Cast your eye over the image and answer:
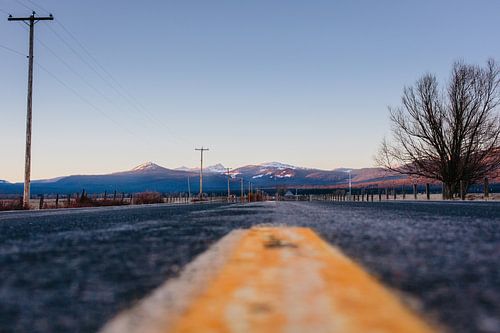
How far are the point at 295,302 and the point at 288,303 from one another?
0.03m

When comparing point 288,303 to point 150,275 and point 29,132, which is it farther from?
point 29,132

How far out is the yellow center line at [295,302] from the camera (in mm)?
992

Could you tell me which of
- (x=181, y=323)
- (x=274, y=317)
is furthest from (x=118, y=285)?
(x=274, y=317)

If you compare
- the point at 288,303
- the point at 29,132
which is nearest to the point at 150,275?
the point at 288,303

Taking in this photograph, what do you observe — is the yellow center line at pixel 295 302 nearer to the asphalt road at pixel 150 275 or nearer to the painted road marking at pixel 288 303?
the painted road marking at pixel 288 303

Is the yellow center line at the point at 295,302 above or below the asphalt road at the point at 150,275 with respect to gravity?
above

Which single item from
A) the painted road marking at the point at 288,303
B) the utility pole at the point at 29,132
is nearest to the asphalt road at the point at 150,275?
the painted road marking at the point at 288,303

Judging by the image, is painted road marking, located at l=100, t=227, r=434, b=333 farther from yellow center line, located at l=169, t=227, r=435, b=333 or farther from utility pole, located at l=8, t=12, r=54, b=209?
utility pole, located at l=8, t=12, r=54, b=209

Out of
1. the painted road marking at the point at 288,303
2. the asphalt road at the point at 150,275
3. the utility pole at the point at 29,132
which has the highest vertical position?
the utility pole at the point at 29,132

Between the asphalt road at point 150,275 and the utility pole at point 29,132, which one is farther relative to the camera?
the utility pole at point 29,132

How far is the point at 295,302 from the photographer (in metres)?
1.21

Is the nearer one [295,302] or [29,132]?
[295,302]

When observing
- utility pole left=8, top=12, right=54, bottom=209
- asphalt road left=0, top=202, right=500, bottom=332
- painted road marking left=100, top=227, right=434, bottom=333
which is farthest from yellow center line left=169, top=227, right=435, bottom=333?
utility pole left=8, top=12, right=54, bottom=209

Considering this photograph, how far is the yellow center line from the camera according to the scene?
0.99 m
